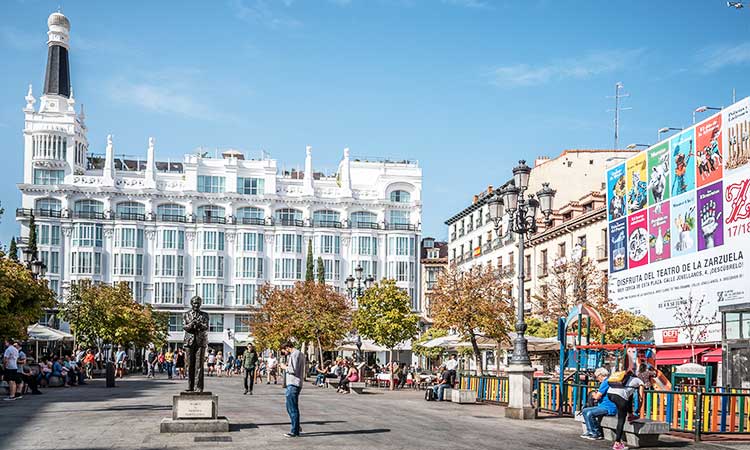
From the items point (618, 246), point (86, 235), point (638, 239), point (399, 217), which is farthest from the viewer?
point (399, 217)

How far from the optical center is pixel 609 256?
47938 mm

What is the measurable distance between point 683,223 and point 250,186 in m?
61.3

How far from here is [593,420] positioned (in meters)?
16.8

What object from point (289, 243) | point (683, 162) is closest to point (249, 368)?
point (683, 162)

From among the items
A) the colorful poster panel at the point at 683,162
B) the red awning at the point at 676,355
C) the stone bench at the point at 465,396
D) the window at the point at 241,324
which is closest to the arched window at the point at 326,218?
the window at the point at 241,324

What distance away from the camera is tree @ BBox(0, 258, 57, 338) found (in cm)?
3288

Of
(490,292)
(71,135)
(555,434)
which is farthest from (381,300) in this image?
(71,135)

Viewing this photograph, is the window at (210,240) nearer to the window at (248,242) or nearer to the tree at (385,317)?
the window at (248,242)

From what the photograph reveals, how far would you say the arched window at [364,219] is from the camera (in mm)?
98188

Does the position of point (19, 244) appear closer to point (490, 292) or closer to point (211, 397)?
point (490, 292)

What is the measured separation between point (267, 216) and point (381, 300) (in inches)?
2149

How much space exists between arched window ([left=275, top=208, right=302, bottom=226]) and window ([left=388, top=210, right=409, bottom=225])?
9754 mm

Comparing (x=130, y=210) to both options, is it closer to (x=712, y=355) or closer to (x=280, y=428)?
(x=712, y=355)

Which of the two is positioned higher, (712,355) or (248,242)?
(248,242)
